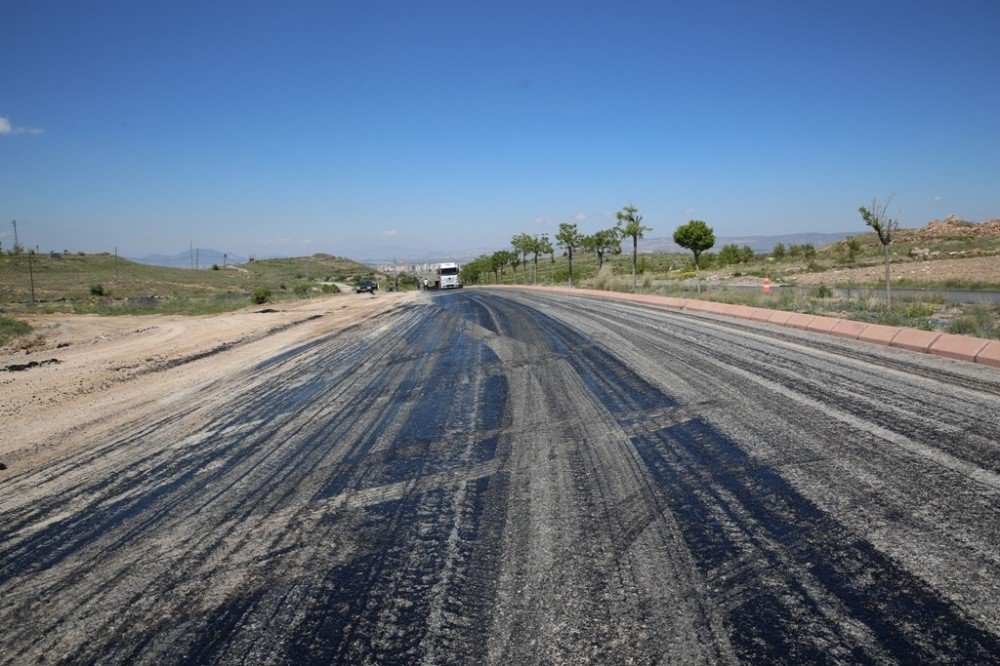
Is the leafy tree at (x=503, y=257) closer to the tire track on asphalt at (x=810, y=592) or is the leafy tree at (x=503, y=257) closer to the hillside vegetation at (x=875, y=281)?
the hillside vegetation at (x=875, y=281)

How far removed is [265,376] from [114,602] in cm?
683

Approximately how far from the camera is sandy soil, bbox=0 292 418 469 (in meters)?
6.60

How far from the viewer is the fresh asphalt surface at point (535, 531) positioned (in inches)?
93.3

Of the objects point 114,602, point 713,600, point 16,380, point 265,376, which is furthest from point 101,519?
point 16,380

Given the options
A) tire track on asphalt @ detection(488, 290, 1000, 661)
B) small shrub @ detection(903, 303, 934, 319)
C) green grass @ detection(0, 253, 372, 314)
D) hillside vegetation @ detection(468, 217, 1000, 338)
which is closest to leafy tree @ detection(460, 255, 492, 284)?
green grass @ detection(0, 253, 372, 314)

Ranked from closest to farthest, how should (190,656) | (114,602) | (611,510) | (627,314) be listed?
(190,656)
(114,602)
(611,510)
(627,314)

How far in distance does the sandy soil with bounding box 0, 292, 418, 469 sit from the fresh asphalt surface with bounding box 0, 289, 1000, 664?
1.08 meters

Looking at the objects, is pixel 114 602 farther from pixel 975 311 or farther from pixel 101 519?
pixel 975 311

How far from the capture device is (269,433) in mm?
5715

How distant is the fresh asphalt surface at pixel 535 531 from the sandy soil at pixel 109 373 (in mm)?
1081

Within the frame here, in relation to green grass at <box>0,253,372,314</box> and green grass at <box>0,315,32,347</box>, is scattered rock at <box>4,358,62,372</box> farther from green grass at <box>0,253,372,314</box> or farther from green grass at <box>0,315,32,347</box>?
green grass at <box>0,253,372,314</box>

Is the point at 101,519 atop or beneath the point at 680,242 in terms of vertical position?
beneath

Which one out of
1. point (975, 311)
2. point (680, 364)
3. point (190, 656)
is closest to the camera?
point (190, 656)

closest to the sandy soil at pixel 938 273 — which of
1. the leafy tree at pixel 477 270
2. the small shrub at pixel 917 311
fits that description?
the small shrub at pixel 917 311
